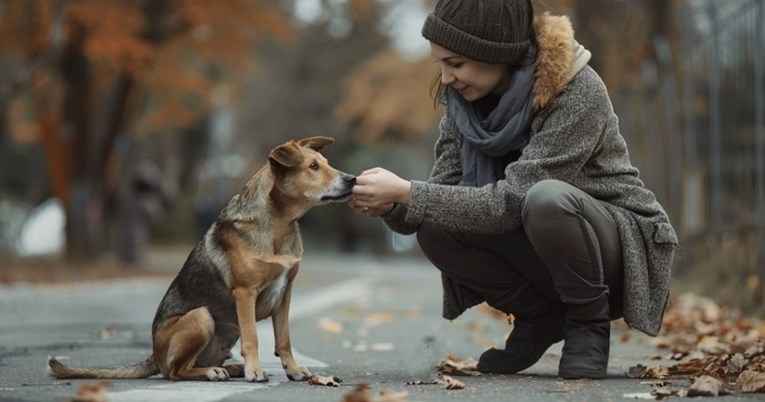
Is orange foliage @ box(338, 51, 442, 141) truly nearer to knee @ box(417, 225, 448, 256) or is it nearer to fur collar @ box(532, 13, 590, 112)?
knee @ box(417, 225, 448, 256)

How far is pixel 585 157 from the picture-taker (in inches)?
229

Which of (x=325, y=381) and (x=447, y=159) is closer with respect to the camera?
(x=325, y=381)

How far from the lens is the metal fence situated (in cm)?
1145

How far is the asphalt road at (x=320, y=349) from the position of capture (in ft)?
17.2

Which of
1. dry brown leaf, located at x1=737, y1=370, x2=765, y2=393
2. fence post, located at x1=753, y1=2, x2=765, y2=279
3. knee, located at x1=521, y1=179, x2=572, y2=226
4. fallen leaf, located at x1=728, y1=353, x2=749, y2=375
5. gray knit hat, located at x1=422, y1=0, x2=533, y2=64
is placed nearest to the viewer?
dry brown leaf, located at x1=737, y1=370, x2=765, y2=393

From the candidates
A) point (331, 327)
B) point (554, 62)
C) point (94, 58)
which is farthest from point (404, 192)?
point (94, 58)

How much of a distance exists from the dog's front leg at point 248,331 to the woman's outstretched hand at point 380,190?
66 centimetres

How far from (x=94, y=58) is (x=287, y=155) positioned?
1865 cm

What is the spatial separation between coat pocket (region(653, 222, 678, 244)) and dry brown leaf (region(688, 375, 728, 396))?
0.97 metres

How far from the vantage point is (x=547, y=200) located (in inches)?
221

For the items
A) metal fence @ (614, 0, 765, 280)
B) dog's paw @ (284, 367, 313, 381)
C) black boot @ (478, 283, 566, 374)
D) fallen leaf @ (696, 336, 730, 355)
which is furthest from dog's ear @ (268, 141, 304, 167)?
metal fence @ (614, 0, 765, 280)

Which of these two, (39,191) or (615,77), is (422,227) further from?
(39,191)

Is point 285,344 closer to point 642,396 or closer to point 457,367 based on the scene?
point 457,367

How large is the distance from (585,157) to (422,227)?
0.89 meters
